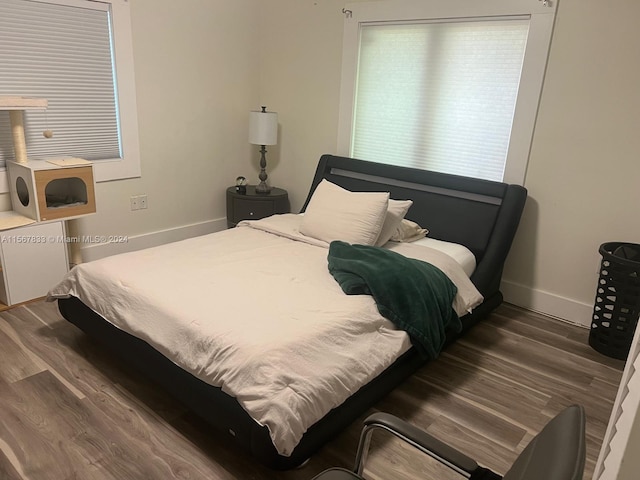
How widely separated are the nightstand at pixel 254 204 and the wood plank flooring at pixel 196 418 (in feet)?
5.57

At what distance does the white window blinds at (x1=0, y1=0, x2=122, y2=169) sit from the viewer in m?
3.07

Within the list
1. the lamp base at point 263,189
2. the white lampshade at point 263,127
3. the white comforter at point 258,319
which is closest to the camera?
the white comforter at point 258,319

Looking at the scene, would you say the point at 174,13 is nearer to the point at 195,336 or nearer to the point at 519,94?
the point at 519,94

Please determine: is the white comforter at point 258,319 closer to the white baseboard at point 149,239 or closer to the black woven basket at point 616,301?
the black woven basket at point 616,301

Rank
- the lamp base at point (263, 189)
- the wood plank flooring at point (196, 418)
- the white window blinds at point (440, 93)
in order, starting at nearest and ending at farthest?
the wood plank flooring at point (196, 418) → the white window blinds at point (440, 93) → the lamp base at point (263, 189)

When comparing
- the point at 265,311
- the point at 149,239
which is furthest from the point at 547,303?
the point at 149,239

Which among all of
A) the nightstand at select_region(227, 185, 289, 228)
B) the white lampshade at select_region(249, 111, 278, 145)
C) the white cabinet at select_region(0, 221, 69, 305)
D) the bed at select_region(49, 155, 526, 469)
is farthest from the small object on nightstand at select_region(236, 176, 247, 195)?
the white cabinet at select_region(0, 221, 69, 305)

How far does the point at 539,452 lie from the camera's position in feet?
3.01

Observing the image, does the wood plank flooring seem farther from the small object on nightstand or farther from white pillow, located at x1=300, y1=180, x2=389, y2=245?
the small object on nightstand

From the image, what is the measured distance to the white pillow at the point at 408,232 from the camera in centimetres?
312

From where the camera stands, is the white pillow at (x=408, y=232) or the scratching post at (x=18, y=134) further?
the white pillow at (x=408, y=232)

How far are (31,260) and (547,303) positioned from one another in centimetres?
346

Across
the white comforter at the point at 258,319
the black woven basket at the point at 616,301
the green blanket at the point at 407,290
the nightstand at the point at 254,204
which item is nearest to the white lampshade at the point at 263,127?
the nightstand at the point at 254,204

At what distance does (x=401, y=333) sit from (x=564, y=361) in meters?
1.18
